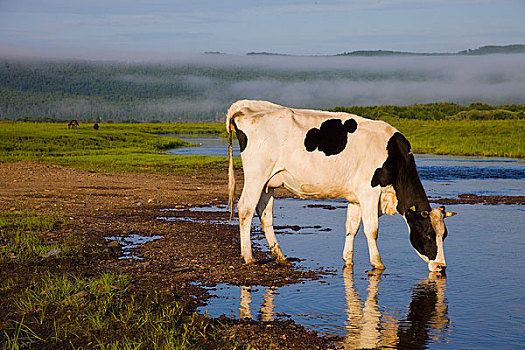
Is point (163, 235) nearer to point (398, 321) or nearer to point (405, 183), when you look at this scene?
point (405, 183)

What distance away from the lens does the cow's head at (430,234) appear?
9.98 m

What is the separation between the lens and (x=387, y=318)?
7.86 m

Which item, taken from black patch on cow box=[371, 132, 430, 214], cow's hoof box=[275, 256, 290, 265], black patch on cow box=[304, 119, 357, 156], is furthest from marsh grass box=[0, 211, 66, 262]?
black patch on cow box=[371, 132, 430, 214]

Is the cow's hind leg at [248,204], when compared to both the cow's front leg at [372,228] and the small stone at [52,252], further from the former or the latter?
the small stone at [52,252]

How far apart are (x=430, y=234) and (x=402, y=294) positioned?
5.22ft

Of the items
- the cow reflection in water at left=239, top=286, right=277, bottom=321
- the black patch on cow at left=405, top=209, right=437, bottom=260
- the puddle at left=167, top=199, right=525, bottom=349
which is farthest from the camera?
the black patch on cow at left=405, top=209, right=437, bottom=260

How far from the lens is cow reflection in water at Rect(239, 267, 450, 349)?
7052mm

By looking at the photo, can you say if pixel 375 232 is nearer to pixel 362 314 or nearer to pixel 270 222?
pixel 270 222

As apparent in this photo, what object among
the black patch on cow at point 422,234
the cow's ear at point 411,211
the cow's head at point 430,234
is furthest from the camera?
the cow's ear at point 411,211

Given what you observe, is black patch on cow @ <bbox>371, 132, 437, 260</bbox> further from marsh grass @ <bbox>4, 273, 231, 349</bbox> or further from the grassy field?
the grassy field

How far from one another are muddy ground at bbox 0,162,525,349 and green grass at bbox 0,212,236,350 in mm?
399

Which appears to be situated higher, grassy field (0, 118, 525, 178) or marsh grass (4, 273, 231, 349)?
marsh grass (4, 273, 231, 349)

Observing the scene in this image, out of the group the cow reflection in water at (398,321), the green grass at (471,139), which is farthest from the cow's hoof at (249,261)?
the green grass at (471,139)

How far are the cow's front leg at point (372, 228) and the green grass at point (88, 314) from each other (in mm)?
3667
